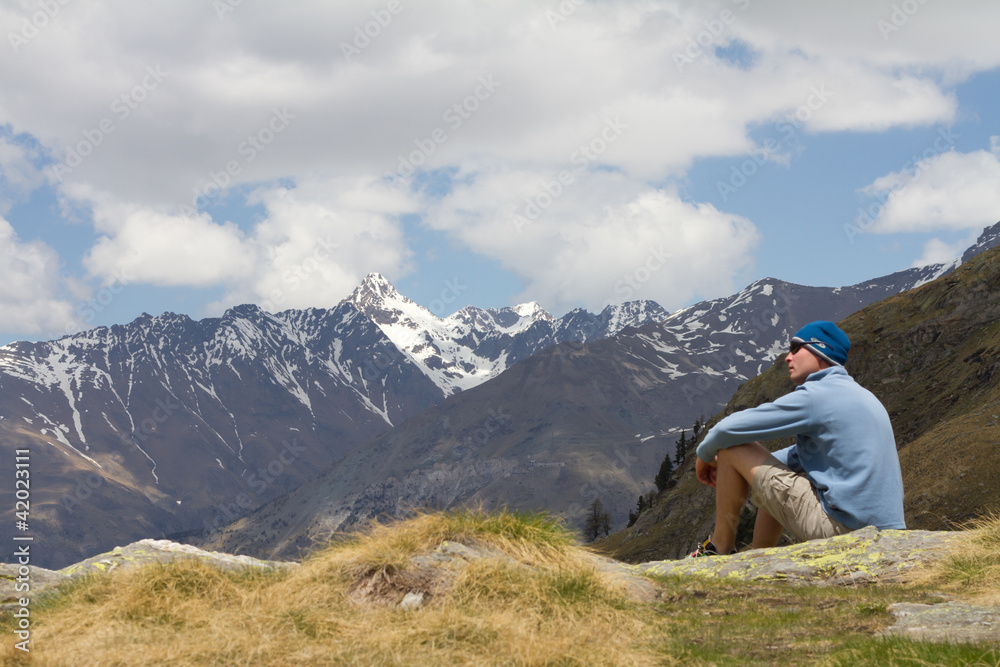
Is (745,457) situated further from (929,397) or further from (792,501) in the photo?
(929,397)

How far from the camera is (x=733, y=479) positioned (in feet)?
32.8

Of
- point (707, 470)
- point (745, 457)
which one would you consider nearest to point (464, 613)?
point (745, 457)

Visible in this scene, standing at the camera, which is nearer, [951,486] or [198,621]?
[198,621]

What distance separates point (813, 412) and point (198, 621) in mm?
7011

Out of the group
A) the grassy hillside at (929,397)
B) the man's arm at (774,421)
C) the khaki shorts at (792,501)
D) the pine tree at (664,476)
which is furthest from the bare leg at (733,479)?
the pine tree at (664,476)

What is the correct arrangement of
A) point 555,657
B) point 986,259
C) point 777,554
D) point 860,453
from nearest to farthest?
point 555,657 → point 860,453 → point 777,554 → point 986,259

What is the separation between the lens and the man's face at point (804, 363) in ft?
32.5

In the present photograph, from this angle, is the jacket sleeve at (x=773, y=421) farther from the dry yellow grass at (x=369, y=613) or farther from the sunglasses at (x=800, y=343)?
the dry yellow grass at (x=369, y=613)

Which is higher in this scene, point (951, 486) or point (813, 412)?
point (813, 412)

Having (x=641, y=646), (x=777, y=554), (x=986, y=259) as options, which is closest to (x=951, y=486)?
(x=777, y=554)

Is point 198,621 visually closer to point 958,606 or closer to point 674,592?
point 674,592

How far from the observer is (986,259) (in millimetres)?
120062

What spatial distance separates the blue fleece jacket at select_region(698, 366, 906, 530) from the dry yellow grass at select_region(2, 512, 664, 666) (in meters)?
2.72

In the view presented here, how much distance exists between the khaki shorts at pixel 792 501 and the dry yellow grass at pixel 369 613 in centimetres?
259
